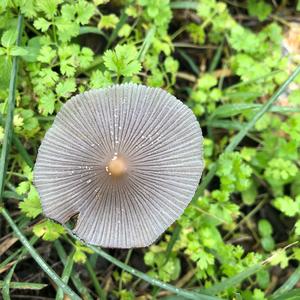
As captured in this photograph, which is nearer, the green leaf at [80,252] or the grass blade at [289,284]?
the green leaf at [80,252]

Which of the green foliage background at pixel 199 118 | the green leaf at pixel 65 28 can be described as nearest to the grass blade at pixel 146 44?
the green foliage background at pixel 199 118

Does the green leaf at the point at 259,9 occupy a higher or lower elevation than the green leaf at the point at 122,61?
higher

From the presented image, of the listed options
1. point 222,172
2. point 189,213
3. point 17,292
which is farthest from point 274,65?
point 17,292

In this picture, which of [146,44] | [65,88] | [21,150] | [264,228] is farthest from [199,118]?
[21,150]

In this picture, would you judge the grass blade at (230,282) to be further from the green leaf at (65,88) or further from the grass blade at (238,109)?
the green leaf at (65,88)

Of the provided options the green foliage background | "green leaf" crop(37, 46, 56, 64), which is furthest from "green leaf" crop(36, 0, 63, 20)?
"green leaf" crop(37, 46, 56, 64)
